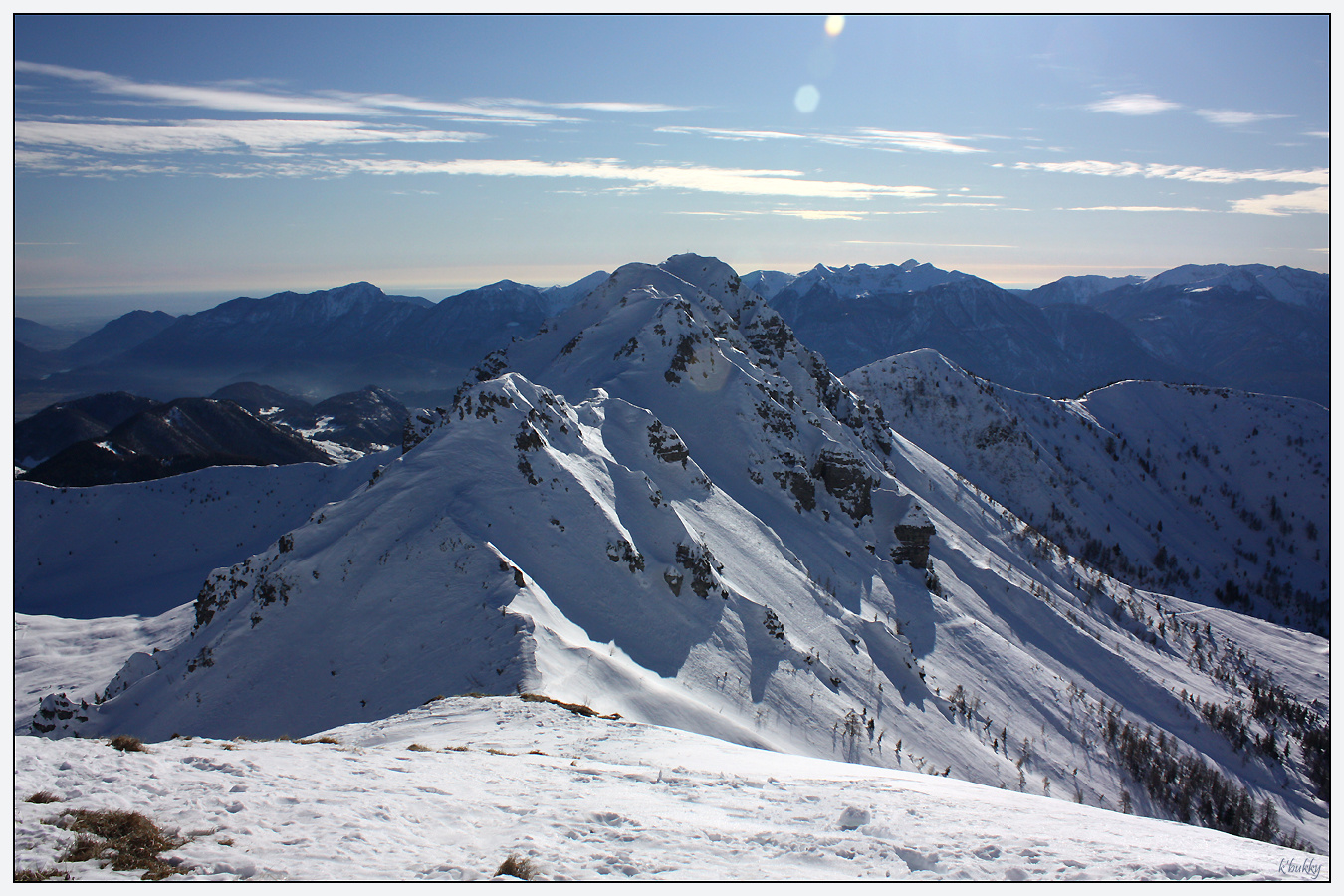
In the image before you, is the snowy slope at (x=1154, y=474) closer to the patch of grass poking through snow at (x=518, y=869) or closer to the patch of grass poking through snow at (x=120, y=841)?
the patch of grass poking through snow at (x=518, y=869)

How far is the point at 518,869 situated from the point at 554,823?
98.2 inches

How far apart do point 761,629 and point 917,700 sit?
39.2 ft

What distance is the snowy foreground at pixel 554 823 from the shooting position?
34.0ft

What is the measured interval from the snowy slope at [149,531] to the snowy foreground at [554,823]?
53.2 m

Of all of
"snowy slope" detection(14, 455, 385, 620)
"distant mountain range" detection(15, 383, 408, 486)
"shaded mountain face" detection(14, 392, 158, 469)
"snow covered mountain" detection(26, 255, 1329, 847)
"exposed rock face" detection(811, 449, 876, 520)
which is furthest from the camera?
"shaded mountain face" detection(14, 392, 158, 469)

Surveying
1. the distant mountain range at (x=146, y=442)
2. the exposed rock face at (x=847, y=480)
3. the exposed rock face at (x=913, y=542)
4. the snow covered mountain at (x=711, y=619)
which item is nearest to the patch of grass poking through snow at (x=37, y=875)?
the snow covered mountain at (x=711, y=619)

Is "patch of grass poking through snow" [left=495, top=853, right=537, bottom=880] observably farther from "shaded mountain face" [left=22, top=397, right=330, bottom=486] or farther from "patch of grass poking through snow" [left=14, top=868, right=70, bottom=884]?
"shaded mountain face" [left=22, top=397, right=330, bottom=486]

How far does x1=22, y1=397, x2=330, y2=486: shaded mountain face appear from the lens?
4195 inches

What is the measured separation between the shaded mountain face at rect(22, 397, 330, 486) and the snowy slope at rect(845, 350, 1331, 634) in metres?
139

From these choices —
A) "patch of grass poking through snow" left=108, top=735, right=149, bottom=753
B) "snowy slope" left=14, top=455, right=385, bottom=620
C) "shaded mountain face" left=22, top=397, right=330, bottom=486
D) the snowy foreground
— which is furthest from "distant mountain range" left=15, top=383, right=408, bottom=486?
the snowy foreground

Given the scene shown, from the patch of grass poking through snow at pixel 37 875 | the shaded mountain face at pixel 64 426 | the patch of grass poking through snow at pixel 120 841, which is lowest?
the patch of grass poking through snow at pixel 120 841

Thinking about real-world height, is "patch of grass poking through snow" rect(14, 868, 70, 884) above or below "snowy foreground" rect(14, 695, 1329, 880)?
above

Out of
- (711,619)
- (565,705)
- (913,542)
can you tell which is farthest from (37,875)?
(913,542)

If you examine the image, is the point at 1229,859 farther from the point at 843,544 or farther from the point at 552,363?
the point at 552,363
